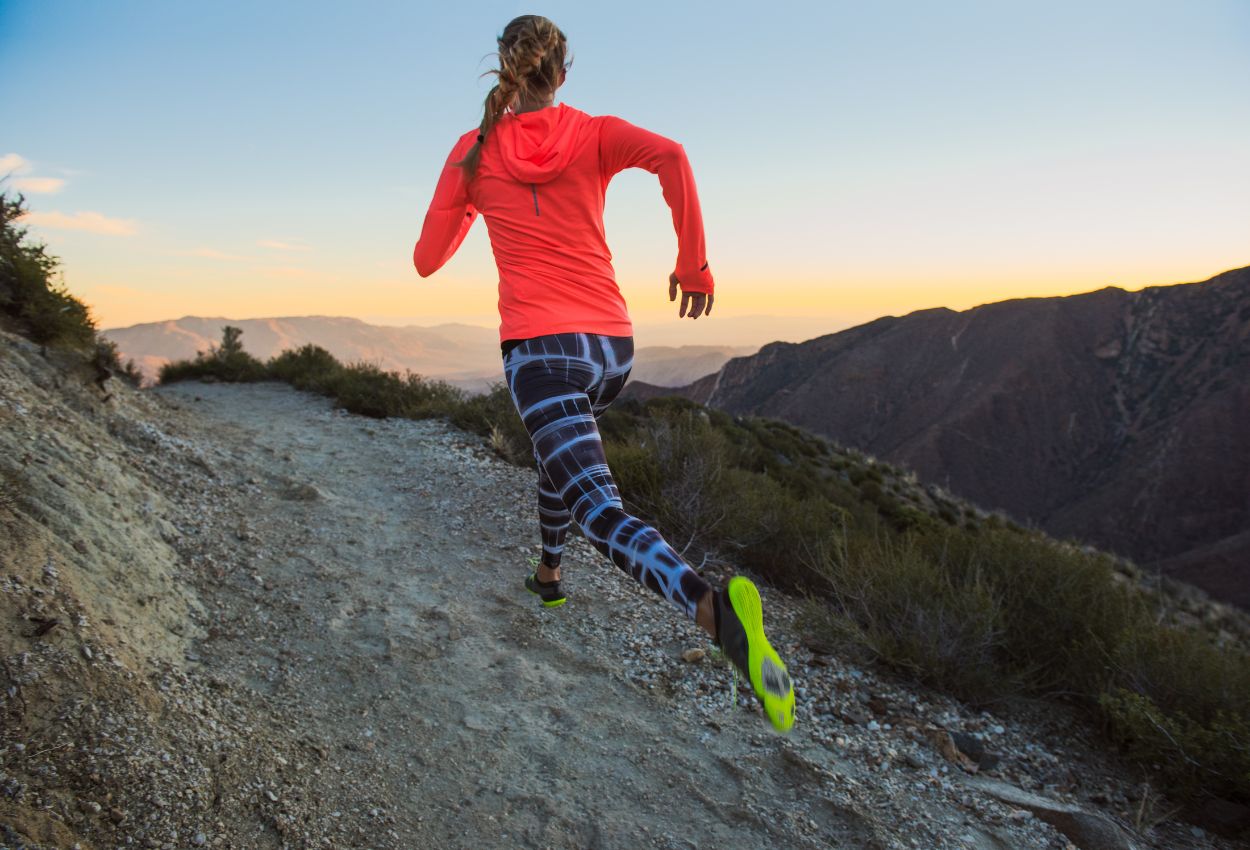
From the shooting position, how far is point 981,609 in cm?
426

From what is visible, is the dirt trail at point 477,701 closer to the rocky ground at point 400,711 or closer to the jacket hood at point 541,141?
the rocky ground at point 400,711

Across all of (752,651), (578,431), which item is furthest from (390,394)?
(752,651)

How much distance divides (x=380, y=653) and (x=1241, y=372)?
4785cm

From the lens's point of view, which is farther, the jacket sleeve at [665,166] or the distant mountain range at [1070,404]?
the distant mountain range at [1070,404]

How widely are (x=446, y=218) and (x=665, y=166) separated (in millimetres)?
773

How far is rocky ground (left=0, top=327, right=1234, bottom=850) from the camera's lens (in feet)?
7.22

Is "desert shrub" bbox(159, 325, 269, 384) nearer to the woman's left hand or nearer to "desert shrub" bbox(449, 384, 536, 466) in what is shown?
"desert shrub" bbox(449, 384, 536, 466)

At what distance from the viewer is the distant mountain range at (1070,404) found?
33.7 m

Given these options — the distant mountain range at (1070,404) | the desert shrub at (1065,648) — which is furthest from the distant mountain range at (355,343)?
the desert shrub at (1065,648)

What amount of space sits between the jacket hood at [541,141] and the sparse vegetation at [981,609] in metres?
3.06

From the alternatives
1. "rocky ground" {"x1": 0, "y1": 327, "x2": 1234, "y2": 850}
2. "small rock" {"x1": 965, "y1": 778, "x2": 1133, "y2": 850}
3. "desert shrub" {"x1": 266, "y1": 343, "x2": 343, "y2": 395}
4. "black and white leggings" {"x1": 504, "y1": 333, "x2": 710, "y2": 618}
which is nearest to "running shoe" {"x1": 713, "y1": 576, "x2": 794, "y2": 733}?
"black and white leggings" {"x1": 504, "y1": 333, "x2": 710, "y2": 618}

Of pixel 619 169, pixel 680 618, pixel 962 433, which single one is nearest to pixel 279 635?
pixel 680 618

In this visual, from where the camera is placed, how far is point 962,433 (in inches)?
1638

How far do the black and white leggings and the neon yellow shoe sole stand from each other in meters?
0.19
